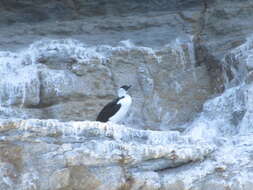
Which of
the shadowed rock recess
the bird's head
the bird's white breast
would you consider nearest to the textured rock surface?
the shadowed rock recess

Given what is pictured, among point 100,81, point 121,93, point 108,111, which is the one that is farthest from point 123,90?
point 108,111

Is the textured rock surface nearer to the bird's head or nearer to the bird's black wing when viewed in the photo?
the bird's head

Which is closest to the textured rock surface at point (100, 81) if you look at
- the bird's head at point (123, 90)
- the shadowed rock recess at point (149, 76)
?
the shadowed rock recess at point (149, 76)

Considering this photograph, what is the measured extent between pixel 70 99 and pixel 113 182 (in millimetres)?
3301

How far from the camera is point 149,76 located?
1162cm

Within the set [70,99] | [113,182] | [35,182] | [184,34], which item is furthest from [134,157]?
[184,34]

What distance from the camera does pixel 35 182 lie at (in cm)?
786

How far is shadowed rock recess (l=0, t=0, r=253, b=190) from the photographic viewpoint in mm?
8391

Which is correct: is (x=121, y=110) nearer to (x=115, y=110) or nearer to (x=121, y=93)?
(x=115, y=110)

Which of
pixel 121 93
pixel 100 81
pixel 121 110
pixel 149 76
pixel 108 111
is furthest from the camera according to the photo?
pixel 149 76

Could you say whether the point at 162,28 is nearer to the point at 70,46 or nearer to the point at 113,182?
the point at 70,46

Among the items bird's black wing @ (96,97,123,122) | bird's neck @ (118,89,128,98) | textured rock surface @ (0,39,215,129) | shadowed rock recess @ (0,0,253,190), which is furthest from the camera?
textured rock surface @ (0,39,215,129)

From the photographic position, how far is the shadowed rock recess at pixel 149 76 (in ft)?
27.5

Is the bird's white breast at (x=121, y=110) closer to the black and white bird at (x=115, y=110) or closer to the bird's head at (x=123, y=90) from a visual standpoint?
the black and white bird at (x=115, y=110)
